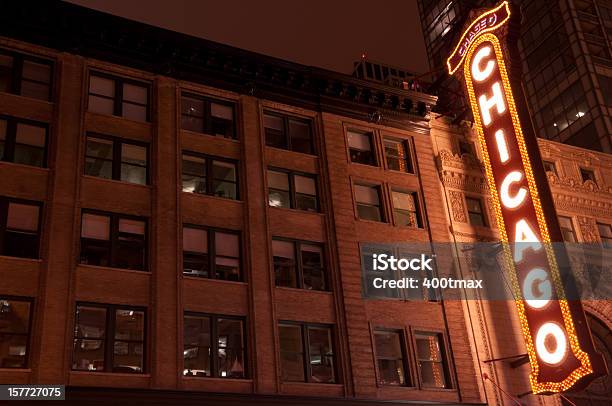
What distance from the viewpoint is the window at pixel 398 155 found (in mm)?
34125

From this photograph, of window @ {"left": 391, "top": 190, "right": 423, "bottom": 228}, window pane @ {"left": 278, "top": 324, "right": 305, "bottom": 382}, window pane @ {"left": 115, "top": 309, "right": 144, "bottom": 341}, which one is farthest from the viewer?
window @ {"left": 391, "top": 190, "right": 423, "bottom": 228}

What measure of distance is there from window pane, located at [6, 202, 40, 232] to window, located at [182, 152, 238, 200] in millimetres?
5746

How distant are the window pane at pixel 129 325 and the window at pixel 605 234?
23442mm

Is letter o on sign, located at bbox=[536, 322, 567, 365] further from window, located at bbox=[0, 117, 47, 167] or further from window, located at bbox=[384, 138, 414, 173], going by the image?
window, located at bbox=[0, 117, 47, 167]

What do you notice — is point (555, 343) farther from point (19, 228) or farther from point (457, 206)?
point (19, 228)

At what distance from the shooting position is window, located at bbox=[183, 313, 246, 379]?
82.1 feet

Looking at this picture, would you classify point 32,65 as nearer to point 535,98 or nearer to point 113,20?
point 113,20

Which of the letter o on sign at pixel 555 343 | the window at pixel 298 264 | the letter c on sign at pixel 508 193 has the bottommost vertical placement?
the letter o on sign at pixel 555 343

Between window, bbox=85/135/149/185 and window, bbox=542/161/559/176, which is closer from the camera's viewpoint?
window, bbox=85/135/149/185

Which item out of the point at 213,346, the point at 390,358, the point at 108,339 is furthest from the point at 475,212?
the point at 108,339

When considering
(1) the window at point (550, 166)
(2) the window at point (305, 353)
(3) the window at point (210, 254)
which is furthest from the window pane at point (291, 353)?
(1) the window at point (550, 166)

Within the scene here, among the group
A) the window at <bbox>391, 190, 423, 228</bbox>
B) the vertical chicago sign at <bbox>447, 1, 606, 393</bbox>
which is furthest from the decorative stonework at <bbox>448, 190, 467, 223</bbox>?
the vertical chicago sign at <bbox>447, 1, 606, 393</bbox>

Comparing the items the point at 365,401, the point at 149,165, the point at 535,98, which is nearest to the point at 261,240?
the point at 149,165

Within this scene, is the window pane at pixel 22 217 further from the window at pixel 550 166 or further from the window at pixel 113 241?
the window at pixel 550 166
